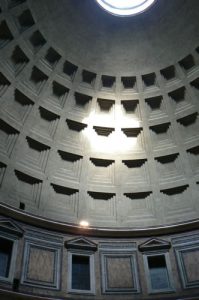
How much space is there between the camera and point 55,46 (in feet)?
69.4

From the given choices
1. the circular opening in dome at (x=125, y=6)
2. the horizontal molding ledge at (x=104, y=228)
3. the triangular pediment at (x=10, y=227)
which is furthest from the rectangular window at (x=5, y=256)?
the circular opening in dome at (x=125, y=6)

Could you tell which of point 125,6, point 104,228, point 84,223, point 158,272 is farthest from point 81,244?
point 125,6

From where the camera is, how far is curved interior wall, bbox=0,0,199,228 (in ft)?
65.2

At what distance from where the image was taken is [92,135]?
73.2ft

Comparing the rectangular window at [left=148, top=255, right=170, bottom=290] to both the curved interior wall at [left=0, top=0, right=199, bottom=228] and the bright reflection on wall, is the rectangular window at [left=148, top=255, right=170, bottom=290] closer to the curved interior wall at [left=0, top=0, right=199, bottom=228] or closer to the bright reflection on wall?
the curved interior wall at [left=0, top=0, right=199, bottom=228]

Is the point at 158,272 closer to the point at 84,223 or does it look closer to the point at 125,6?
the point at 84,223

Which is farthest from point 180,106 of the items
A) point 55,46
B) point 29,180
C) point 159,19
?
point 29,180

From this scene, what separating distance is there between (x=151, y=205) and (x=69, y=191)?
421 cm

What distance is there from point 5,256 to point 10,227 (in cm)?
122

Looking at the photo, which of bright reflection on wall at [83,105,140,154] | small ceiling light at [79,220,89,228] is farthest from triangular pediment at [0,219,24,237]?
bright reflection on wall at [83,105,140,154]

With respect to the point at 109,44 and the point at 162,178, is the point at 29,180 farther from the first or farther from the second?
the point at 109,44

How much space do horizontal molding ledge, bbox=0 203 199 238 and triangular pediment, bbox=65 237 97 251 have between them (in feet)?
1.37

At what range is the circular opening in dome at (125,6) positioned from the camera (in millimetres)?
21484

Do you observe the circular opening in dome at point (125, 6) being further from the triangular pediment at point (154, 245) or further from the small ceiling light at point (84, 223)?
the triangular pediment at point (154, 245)
